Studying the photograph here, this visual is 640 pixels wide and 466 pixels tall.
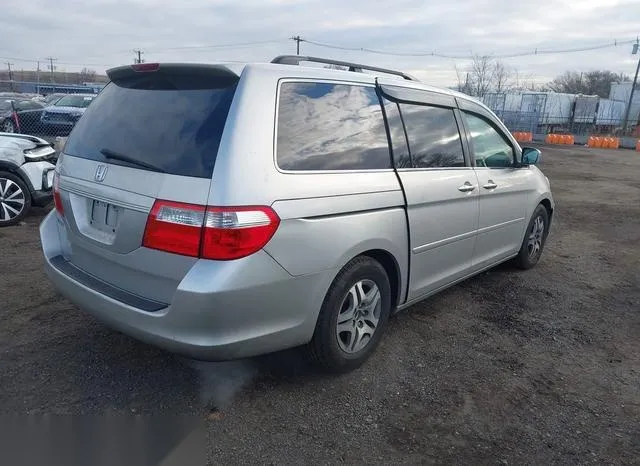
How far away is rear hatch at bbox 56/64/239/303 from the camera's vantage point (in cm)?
252

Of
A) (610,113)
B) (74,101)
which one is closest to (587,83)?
(610,113)

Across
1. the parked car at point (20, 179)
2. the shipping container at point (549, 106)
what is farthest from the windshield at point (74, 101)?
the shipping container at point (549, 106)

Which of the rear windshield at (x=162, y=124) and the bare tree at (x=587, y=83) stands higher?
the bare tree at (x=587, y=83)

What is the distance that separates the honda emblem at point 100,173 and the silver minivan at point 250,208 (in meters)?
0.02

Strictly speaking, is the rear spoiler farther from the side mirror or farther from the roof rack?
the side mirror

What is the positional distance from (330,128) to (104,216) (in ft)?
4.43

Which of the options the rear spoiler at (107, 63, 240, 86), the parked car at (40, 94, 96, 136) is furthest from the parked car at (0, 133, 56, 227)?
the parked car at (40, 94, 96, 136)

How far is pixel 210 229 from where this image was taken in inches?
94.3

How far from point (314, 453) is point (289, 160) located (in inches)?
58.3

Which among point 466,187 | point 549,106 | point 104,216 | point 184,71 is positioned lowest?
point 104,216

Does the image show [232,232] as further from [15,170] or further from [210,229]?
[15,170]

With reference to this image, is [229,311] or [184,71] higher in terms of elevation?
[184,71]

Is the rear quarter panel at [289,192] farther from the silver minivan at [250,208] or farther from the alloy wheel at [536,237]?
the alloy wheel at [536,237]

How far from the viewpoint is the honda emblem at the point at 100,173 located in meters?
2.81
